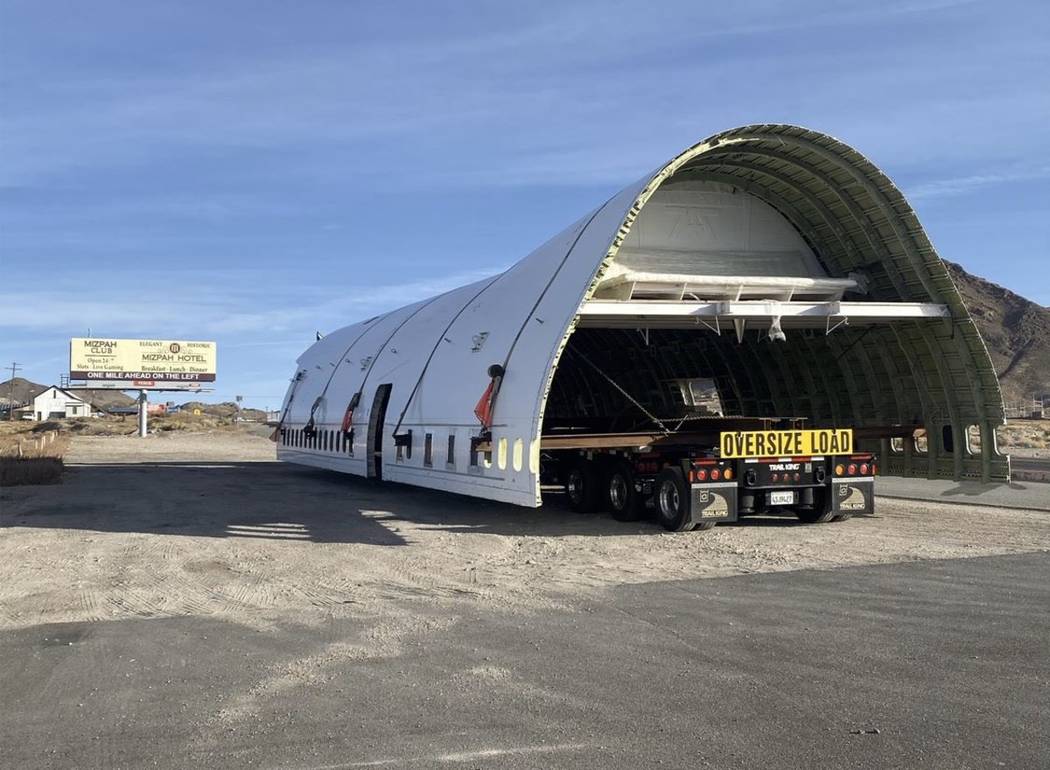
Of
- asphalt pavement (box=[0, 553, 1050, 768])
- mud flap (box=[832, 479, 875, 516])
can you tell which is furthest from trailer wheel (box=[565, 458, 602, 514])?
asphalt pavement (box=[0, 553, 1050, 768])

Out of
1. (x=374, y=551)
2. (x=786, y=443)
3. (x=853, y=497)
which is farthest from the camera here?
(x=853, y=497)

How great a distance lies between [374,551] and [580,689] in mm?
6925

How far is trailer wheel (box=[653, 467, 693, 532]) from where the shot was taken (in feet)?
47.0

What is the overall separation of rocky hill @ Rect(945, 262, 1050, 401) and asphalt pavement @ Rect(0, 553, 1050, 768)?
11424 centimetres

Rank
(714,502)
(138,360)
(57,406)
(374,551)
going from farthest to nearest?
(57,406) < (138,360) < (714,502) < (374,551)

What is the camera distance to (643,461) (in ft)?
51.4

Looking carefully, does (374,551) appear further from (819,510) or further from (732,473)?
(819,510)

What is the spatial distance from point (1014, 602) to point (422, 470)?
1118 cm

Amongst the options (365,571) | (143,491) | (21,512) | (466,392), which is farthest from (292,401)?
(365,571)

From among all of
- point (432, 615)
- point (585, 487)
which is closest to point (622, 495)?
point (585, 487)

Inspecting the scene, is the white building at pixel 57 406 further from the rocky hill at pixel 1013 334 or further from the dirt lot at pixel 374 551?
the dirt lot at pixel 374 551

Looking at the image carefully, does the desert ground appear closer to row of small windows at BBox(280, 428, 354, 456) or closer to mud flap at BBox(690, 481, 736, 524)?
mud flap at BBox(690, 481, 736, 524)

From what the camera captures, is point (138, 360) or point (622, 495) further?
point (138, 360)

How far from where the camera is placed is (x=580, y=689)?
6.54 metres
